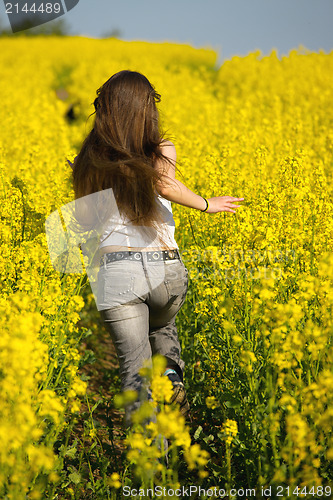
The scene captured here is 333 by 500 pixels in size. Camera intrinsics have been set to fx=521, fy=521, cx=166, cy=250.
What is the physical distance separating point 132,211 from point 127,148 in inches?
10.9

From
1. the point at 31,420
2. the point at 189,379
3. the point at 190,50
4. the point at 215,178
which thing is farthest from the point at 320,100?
the point at 190,50

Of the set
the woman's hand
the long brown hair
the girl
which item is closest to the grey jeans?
the girl

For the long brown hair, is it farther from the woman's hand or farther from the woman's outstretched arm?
the woman's hand

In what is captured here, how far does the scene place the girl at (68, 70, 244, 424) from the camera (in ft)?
7.32

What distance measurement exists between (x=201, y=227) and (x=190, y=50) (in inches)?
865

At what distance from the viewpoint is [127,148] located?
2283 millimetres

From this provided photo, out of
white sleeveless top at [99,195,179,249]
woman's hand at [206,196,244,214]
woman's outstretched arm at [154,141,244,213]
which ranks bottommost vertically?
white sleeveless top at [99,195,179,249]

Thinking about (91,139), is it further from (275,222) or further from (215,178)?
(215,178)

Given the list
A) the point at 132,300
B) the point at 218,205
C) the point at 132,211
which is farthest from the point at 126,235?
the point at 218,205

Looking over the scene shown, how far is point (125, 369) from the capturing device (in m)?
2.25

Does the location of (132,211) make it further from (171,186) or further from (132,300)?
(132,300)

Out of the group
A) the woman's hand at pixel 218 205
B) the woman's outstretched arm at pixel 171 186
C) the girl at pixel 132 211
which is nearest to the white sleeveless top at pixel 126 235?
the girl at pixel 132 211

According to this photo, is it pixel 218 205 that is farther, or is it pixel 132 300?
pixel 218 205

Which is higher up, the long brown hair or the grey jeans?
the long brown hair
